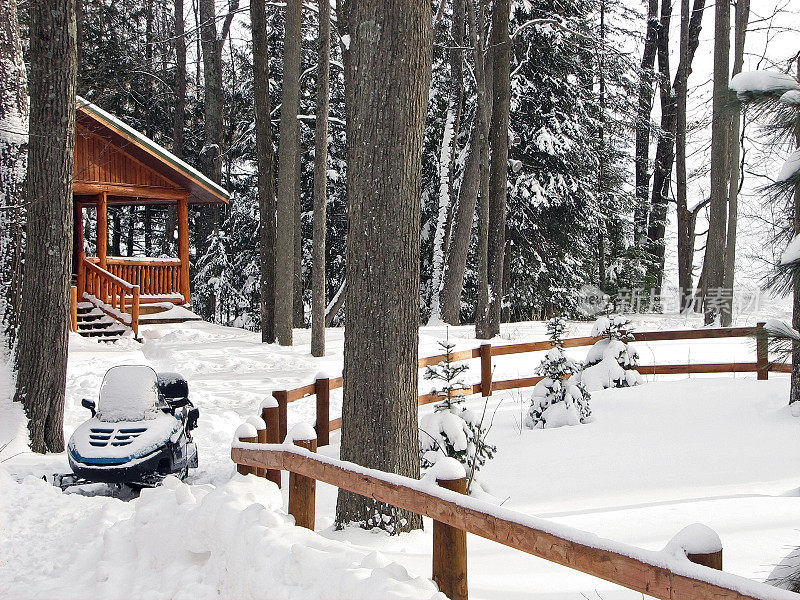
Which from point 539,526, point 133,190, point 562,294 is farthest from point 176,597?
point 562,294

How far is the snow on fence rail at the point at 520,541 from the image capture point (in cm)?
238

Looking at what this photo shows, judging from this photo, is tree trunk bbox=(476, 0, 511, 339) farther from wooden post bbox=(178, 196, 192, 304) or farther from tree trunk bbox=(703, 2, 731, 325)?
wooden post bbox=(178, 196, 192, 304)

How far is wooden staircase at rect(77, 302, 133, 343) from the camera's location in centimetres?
1775

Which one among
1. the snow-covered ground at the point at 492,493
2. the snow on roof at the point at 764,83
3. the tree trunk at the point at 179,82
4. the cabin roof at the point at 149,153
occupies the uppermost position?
the tree trunk at the point at 179,82

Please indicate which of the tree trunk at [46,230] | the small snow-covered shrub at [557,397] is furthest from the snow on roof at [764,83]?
the tree trunk at [46,230]

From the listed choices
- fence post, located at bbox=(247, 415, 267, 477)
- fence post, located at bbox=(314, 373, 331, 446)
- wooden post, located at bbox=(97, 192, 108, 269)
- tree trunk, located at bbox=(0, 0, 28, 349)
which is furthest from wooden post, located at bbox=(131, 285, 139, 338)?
fence post, located at bbox=(247, 415, 267, 477)

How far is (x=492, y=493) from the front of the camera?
23.7 ft

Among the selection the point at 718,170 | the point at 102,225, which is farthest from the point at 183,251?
the point at 718,170

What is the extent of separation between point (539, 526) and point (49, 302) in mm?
8024

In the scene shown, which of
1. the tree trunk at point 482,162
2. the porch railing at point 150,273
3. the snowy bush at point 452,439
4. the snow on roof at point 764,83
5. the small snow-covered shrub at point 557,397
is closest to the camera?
the snow on roof at point 764,83

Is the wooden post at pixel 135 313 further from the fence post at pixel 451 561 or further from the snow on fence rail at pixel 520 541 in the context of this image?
the fence post at pixel 451 561

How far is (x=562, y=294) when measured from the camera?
26.3 metres

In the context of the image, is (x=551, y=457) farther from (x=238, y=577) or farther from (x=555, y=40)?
(x=555, y=40)

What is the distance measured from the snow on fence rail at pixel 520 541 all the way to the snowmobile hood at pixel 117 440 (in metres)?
3.00
